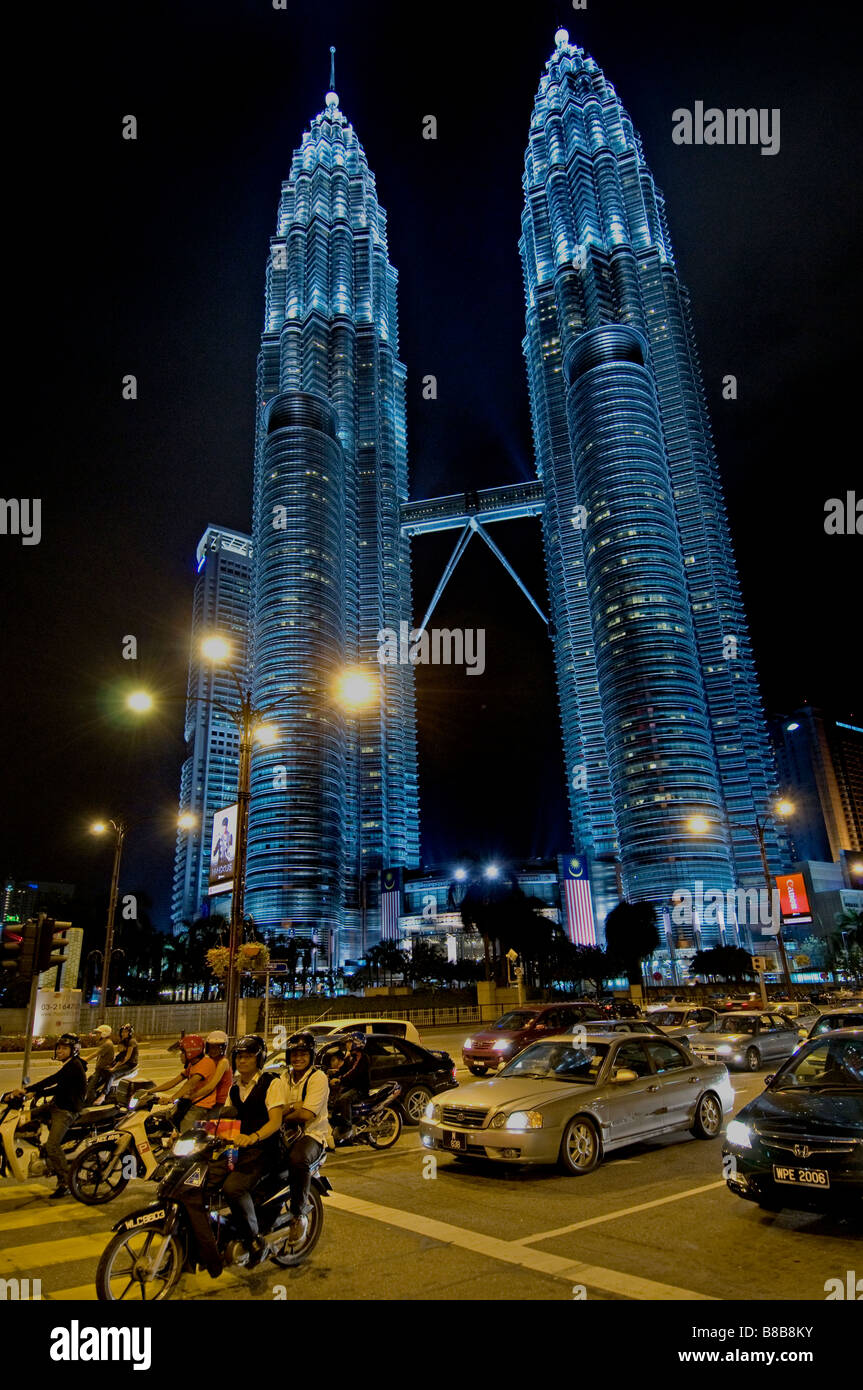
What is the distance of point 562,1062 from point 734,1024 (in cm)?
1306

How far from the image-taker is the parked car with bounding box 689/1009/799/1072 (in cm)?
1944

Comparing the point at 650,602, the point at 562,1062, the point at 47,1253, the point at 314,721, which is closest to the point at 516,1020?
the point at 562,1062

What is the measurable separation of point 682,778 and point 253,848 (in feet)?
270

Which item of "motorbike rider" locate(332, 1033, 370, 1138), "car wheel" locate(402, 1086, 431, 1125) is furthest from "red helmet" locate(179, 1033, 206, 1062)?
"car wheel" locate(402, 1086, 431, 1125)

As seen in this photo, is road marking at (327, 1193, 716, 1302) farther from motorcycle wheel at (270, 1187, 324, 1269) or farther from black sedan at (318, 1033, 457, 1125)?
black sedan at (318, 1033, 457, 1125)

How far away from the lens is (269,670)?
162 metres

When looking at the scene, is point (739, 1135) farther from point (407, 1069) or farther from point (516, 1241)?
point (407, 1069)

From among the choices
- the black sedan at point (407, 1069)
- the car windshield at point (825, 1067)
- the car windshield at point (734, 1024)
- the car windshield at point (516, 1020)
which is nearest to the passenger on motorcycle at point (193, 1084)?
the black sedan at point (407, 1069)

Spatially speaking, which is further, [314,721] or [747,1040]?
[314,721]

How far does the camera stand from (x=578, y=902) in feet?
554

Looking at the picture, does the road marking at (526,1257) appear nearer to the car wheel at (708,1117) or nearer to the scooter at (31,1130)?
the scooter at (31,1130)

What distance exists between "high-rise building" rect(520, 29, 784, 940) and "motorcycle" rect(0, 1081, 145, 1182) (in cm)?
13406
